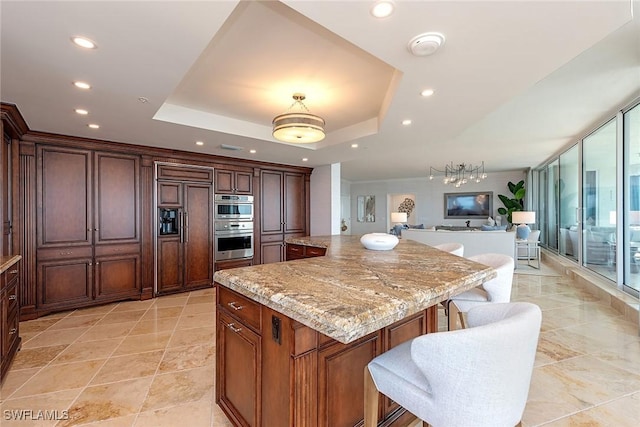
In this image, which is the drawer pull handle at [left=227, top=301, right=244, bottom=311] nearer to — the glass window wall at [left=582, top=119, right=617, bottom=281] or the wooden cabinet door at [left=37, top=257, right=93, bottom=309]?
the wooden cabinet door at [left=37, top=257, right=93, bottom=309]

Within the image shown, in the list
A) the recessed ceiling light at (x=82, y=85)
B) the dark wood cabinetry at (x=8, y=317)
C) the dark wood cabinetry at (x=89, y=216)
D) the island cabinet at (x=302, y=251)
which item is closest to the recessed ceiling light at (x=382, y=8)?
the recessed ceiling light at (x=82, y=85)

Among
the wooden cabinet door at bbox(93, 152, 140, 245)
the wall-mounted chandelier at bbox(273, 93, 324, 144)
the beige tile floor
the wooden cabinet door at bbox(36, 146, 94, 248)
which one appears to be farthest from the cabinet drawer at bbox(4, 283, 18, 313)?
the wall-mounted chandelier at bbox(273, 93, 324, 144)

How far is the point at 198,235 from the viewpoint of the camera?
4.86m

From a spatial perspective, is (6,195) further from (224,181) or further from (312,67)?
(312,67)

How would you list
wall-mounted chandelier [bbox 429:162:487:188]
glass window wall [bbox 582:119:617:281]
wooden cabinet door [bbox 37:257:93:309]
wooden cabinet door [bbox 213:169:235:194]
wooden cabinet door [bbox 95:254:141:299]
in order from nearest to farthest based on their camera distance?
1. wooden cabinet door [bbox 37:257:93:309]
2. wooden cabinet door [bbox 95:254:141:299]
3. glass window wall [bbox 582:119:617:281]
4. wooden cabinet door [bbox 213:169:235:194]
5. wall-mounted chandelier [bbox 429:162:487:188]

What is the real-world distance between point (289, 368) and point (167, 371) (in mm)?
1746

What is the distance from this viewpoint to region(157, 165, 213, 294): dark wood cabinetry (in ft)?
14.8

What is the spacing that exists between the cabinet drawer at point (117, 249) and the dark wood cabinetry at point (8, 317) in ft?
4.51

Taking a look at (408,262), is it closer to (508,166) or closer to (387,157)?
(387,157)

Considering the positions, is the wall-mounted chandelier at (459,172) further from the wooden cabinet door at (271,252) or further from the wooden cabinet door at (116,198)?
the wooden cabinet door at (116,198)

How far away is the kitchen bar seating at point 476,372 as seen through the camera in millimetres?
940

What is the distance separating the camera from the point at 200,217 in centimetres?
486

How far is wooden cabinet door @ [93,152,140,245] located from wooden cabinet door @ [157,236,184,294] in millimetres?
388

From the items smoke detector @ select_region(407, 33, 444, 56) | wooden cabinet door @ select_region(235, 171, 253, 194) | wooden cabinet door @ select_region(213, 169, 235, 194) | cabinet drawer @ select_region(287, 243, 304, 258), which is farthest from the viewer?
wooden cabinet door @ select_region(235, 171, 253, 194)
